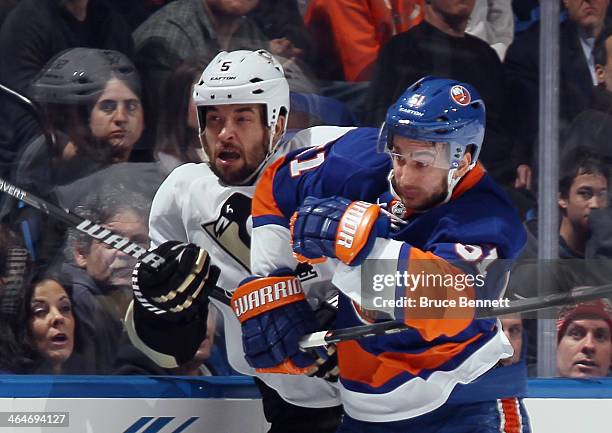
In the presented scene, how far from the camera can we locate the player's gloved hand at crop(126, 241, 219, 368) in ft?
7.55

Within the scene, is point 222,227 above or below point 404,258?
below

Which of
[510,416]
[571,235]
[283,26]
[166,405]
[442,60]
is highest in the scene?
[283,26]

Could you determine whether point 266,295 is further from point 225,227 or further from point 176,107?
point 176,107

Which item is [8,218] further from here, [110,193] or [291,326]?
[291,326]

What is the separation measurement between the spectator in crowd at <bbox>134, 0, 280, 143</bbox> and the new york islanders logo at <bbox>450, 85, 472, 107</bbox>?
657 mm

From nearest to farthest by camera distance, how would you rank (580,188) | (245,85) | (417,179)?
(417,179) → (245,85) → (580,188)

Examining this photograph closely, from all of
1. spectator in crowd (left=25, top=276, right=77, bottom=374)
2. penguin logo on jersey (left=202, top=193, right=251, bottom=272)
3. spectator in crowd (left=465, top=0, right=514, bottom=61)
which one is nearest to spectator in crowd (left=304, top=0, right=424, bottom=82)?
spectator in crowd (left=465, top=0, right=514, bottom=61)

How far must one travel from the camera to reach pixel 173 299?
2301 millimetres

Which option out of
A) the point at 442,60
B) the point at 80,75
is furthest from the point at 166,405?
the point at 442,60

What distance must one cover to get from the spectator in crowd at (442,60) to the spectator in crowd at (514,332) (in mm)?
430

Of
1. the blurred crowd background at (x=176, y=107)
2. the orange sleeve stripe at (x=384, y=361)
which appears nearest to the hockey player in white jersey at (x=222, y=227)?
the blurred crowd background at (x=176, y=107)

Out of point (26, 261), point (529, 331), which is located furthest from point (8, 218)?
point (529, 331)

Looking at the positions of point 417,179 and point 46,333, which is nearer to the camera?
point 417,179

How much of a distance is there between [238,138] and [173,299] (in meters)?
0.35
